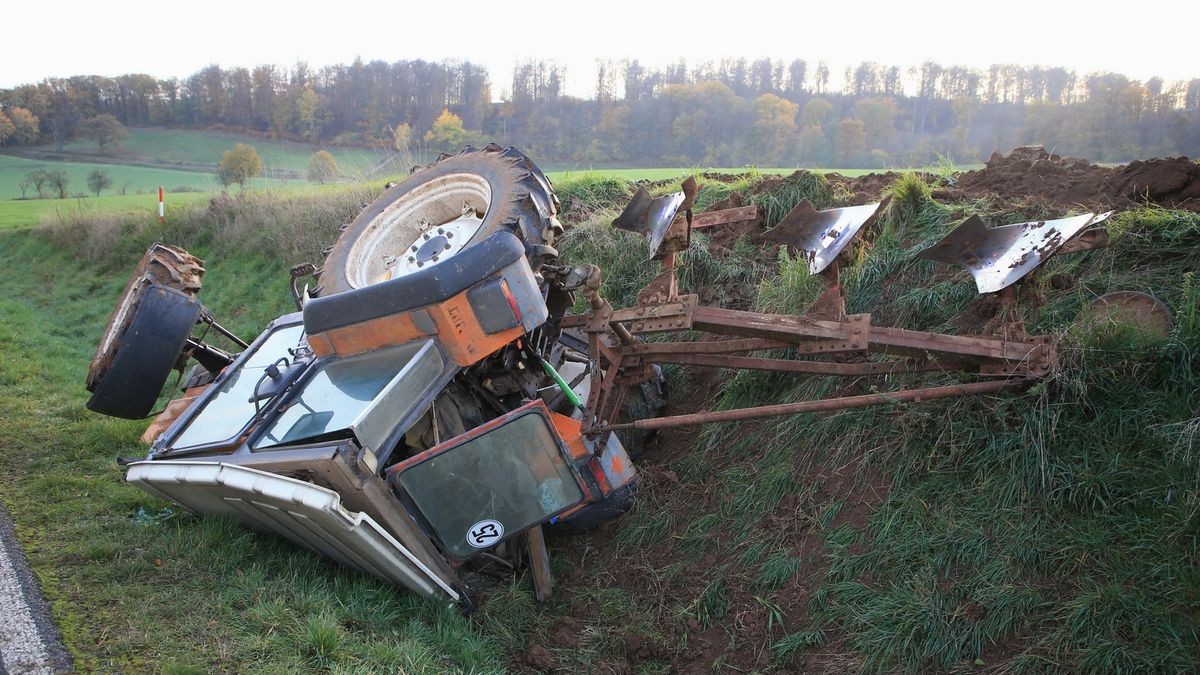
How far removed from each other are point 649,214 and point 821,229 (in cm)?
109

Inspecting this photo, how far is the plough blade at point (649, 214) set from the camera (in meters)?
4.76

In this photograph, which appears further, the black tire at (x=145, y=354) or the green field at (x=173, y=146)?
the green field at (x=173, y=146)

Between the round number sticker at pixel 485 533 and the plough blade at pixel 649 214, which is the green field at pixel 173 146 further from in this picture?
the round number sticker at pixel 485 533

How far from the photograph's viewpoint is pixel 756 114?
1510 centimetres

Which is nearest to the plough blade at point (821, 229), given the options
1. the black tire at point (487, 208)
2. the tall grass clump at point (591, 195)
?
the black tire at point (487, 208)

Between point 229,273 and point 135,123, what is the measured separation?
134 feet

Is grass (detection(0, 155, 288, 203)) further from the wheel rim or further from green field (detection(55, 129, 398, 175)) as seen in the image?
the wheel rim

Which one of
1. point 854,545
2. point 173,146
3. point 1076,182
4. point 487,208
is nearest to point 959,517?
point 854,545

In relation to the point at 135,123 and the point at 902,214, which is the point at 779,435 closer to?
the point at 902,214

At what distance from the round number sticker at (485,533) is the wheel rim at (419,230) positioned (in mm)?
2326

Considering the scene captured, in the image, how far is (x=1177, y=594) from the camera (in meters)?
3.33

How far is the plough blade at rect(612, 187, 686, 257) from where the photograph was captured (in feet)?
15.6

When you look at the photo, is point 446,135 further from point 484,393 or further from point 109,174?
point 109,174

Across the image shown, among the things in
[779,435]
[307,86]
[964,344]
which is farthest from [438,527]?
[307,86]
